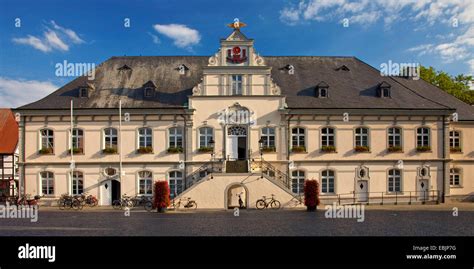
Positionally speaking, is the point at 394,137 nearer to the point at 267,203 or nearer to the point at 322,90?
the point at 322,90

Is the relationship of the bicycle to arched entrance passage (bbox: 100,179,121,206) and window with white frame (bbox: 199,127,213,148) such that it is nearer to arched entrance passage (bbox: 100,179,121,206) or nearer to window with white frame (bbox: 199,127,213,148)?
window with white frame (bbox: 199,127,213,148)

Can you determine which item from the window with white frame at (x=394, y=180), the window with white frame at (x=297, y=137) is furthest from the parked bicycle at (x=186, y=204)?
the window with white frame at (x=394, y=180)

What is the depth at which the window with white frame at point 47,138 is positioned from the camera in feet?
82.5

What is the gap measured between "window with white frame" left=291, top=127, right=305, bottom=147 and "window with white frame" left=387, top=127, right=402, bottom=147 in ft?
19.0

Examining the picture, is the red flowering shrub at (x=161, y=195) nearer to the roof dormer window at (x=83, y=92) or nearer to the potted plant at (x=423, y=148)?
the roof dormer window at (x=83, y=92)

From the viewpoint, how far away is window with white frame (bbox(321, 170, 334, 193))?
2527 cm

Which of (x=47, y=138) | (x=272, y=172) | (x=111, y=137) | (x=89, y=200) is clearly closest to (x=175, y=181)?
(x=111, y=137)

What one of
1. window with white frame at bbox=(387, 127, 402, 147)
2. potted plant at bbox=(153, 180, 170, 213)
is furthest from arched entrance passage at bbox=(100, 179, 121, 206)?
window with white frame at bbox=(387, 127, 402, 147)

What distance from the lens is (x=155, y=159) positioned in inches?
985

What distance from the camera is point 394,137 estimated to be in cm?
2578

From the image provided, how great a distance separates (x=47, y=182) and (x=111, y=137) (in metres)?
5.01

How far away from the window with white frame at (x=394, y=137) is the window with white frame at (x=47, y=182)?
22.3 m

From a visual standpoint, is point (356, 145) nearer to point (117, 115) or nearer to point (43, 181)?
point (117, 115)
